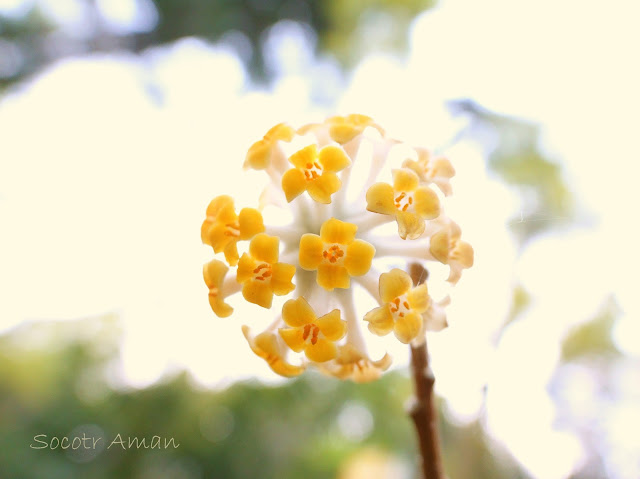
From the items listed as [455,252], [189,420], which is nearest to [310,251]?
[455,252]

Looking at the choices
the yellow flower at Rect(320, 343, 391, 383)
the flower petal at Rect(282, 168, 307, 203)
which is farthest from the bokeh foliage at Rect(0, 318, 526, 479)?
the flower petal at Rect(282, 168, 307, 203)

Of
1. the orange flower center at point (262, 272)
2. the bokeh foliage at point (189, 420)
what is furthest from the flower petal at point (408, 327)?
the bokeh foliage at point (189, 420)

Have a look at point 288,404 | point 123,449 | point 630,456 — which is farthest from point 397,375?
point 123,449

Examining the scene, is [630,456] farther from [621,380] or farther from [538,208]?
[538,208]

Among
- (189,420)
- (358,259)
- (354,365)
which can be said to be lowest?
(189,420)

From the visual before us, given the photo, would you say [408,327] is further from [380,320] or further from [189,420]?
[189,420]

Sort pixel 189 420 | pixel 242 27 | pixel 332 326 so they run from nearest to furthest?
pixel 332 326, pixel 189 420, pixel 242 27
